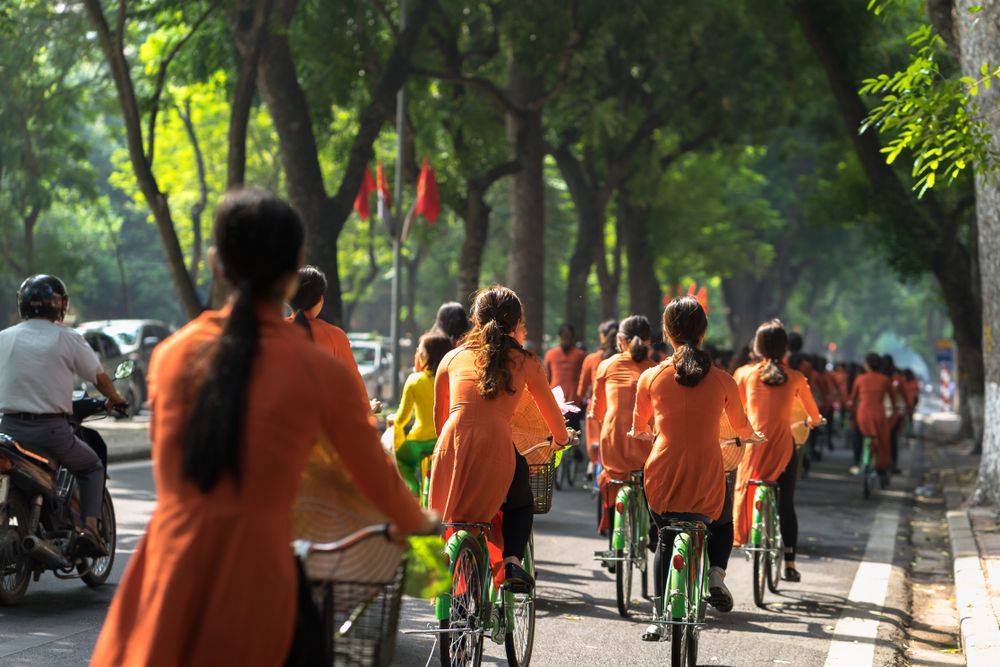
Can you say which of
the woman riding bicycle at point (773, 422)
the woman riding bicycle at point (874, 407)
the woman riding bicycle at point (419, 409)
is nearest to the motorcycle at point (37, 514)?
the woman riding bicycle at point (419, 409)

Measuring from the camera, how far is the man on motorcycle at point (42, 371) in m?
7.68

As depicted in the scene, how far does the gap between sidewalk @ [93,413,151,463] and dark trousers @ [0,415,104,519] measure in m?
5.22

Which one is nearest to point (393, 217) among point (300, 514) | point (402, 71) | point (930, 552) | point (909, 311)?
point (402, 71)

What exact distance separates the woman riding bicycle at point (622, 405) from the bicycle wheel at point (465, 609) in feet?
11.0

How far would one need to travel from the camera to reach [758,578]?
888cm

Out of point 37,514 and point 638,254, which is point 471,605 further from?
point 638,254

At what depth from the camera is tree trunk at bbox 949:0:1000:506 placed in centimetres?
1274

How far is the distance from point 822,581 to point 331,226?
377 inches

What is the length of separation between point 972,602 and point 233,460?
6.66 metres

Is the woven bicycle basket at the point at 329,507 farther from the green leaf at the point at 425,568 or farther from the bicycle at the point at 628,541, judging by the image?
the bicycle at the point at 628,541

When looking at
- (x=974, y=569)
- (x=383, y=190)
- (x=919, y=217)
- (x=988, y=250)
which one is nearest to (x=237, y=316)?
(x=974, y=569)

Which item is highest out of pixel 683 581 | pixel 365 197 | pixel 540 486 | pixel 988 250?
pixel 365 197

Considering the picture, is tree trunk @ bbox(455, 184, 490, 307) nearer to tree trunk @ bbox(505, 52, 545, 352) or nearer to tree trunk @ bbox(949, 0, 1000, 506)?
tree trunk @ bbox(505, 52, 545, 352)

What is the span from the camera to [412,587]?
3314 mm
